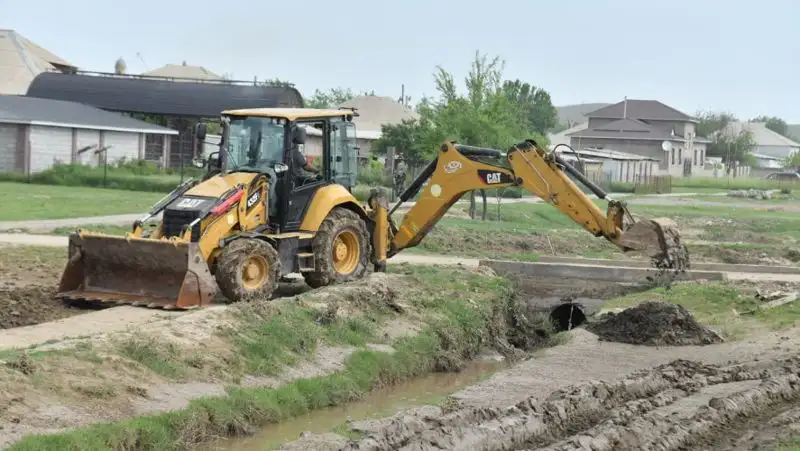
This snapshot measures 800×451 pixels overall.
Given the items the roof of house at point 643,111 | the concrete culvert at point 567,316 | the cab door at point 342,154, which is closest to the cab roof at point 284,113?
the cab door at point 342,154

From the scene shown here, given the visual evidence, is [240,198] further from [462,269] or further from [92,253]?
[462,269]

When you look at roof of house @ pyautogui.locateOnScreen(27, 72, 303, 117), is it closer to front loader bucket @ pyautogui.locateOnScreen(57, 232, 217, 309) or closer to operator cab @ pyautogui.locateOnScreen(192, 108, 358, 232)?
operator cab @ pyautogui.locateOnScreen(192, 108, 358, 232)

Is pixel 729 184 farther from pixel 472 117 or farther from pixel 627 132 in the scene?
pixel 472 117

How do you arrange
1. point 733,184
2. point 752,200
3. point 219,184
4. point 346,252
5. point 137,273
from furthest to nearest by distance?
point 733,184 < point 752,200 < point 346,252 < point 219,184 < point 137,273

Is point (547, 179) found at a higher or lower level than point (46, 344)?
higher

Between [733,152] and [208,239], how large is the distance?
12494 centimetres

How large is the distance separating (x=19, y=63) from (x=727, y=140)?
264ft

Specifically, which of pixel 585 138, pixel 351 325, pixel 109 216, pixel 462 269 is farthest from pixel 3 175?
pixel 585 138

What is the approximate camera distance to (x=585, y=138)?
364ft

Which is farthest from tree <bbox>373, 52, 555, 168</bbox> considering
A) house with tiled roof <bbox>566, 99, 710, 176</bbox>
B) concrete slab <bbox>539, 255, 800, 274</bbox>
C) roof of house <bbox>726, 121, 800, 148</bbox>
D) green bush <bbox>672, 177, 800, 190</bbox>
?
roof of house <bbox>726, 121, 800, 148</bbox>

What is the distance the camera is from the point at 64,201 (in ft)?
134

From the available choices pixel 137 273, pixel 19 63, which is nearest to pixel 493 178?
pixel 137 273

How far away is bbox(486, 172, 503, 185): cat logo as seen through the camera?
73.2ft

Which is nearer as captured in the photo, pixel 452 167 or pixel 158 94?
pixel 452 167
